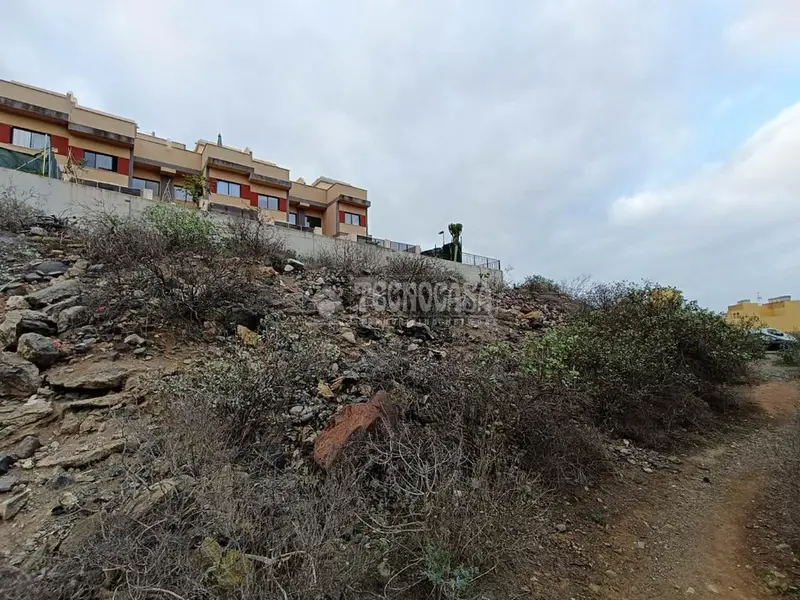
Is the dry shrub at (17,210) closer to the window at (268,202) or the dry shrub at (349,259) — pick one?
the dry shrub at (349,259)

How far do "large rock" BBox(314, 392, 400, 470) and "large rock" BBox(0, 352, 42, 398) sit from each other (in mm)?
2961

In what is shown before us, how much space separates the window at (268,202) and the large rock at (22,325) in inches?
739

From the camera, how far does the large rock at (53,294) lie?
216 inches

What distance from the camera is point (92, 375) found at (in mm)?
4250

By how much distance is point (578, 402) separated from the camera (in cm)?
485

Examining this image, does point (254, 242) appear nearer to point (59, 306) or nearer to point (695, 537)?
point (59, 306)

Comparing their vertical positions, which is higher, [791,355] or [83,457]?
[791,355]

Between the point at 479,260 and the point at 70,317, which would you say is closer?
the point at 70,317

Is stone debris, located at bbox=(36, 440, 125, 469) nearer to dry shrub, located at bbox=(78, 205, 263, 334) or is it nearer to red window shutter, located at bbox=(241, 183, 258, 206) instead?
dry shrub, located at bbox=(78, 205, 263, 334)

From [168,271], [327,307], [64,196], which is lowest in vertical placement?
[327,307]

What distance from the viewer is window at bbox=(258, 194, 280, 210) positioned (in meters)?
23.0

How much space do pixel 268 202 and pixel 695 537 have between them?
2364cm

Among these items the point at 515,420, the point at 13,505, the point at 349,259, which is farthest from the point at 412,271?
the point at 13,505

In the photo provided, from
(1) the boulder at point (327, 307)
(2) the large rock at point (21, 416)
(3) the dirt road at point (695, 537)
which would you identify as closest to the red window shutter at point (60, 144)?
(1) the boulder at point (327, 307)
